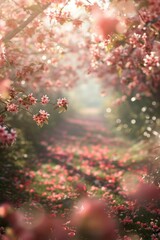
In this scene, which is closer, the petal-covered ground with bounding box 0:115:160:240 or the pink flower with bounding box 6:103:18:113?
the pink flower with bounding box 6:103:18:113

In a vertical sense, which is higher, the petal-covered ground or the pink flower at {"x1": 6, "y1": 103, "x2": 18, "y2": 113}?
the pink flower at {"x1": 6, "y1": 103, "x2": 18, "y2": 113}

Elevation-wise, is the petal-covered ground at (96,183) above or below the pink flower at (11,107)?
below

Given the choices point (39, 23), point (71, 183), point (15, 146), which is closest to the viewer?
point (39, 23)

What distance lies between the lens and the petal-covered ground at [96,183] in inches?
282

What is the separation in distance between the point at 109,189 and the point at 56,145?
729cm

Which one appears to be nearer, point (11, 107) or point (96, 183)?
point (11, 107)

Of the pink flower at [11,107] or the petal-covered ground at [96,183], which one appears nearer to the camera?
the pink flower at [11,107]

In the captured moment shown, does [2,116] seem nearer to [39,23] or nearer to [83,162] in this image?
[39,23]

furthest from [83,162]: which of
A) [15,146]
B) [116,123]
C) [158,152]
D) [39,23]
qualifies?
[116,123]

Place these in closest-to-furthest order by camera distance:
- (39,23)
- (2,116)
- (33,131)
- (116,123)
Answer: (2,116), (39,23), (33,131), (116,123)

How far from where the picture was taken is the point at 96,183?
32.3 ft

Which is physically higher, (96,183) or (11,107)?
(11,107)

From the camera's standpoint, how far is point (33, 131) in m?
15.6

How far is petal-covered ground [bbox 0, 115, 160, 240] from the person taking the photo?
7164 mm
